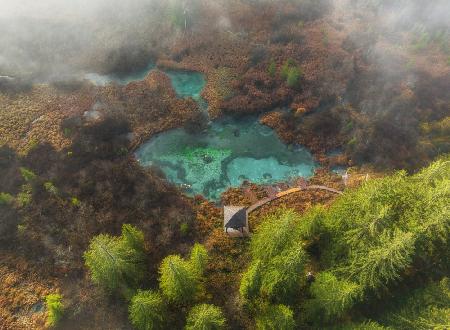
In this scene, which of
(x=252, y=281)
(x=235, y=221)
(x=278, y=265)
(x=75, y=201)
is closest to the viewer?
(x=278, y=265)

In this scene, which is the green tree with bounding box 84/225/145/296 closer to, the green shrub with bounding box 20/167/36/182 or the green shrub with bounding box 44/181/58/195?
the green shrub with bounding box 44/181/58/195

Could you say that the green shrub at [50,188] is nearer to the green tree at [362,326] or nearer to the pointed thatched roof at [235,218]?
the pointed thatched roof at [235,218]

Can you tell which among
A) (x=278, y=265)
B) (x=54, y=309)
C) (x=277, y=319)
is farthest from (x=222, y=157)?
(x=54, y=309)

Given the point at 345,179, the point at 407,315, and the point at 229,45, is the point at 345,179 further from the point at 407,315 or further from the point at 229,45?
the point at 229,45

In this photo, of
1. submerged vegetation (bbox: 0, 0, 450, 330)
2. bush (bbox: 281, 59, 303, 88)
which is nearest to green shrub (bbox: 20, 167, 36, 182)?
submerged vegetation (bbox: 0, 0, 450, 330)

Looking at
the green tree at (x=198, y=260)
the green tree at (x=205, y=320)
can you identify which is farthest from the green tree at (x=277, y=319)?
the green tree at (x=198, y=260)

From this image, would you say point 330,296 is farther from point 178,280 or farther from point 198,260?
point 178,280

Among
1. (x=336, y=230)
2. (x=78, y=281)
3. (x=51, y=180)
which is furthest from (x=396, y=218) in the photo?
(x=51, y=180)
